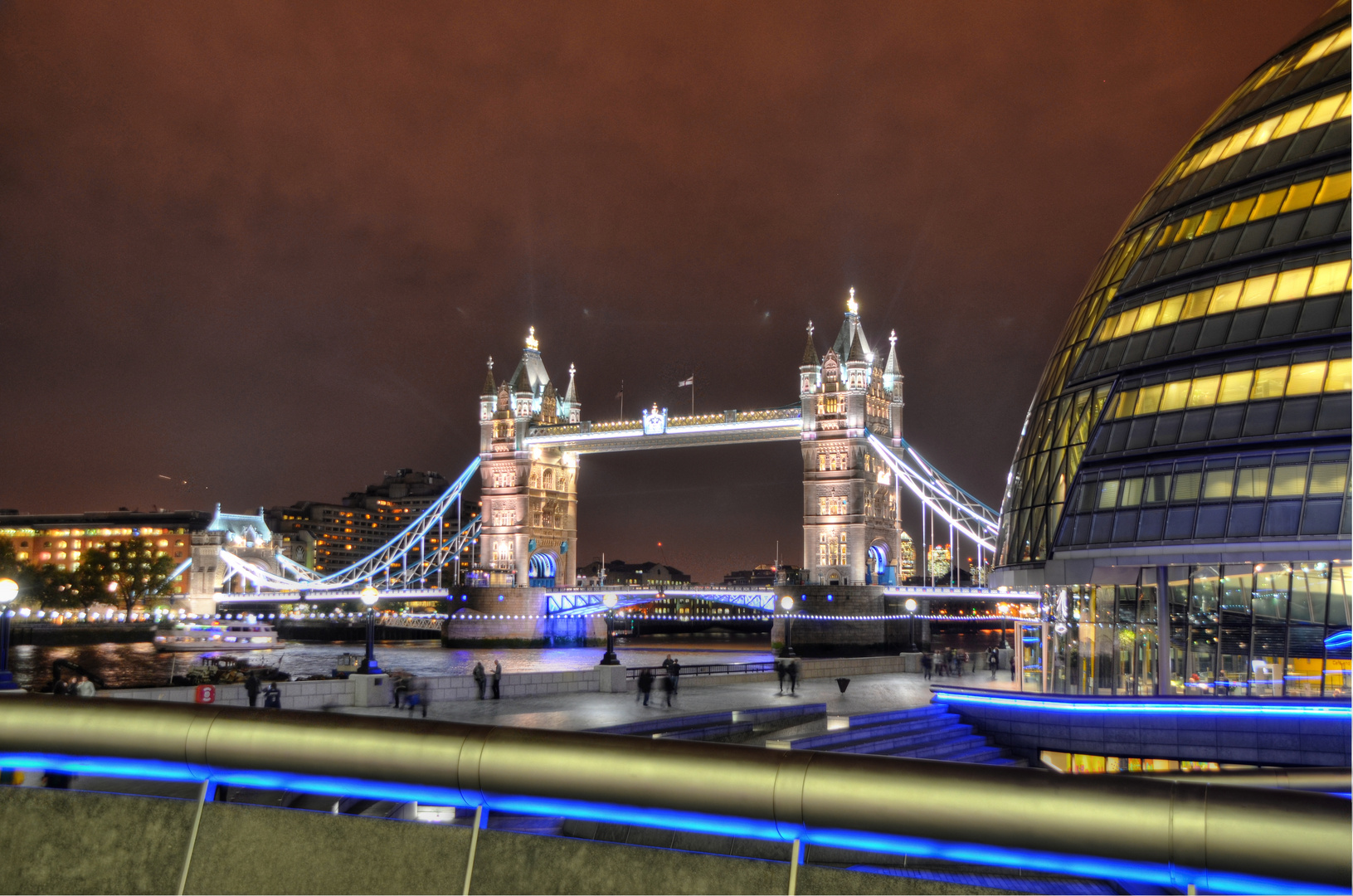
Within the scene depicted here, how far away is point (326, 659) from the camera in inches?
3418

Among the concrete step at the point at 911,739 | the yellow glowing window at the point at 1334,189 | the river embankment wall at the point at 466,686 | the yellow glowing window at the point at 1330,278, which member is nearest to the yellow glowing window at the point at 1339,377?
the yellow glowing window at the point at 1330,278

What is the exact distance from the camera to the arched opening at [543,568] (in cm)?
11931

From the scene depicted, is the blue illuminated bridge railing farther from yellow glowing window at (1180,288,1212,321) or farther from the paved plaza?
yellow glowing window at (1180,288,1212,321)

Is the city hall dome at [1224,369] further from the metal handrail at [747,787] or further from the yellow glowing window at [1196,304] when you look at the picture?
the metal handrail at [747,787]

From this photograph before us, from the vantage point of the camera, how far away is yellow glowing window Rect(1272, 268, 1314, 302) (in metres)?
28.6

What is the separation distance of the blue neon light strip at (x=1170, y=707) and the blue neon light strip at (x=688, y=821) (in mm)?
23594

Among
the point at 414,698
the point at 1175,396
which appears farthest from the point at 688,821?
the point at 1175,396

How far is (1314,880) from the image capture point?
3969 mm

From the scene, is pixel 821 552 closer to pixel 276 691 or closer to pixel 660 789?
pixel 276 691

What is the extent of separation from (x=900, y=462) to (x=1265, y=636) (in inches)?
2889

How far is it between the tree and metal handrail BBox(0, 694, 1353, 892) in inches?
5686

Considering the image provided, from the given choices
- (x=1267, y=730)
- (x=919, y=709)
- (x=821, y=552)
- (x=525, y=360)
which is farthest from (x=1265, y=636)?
(x=525, y=360)

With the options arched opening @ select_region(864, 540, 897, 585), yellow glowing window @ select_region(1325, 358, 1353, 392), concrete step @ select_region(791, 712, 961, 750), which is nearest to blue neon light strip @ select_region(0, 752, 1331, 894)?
concrete step @ select_region(791, 712, 961, 750)

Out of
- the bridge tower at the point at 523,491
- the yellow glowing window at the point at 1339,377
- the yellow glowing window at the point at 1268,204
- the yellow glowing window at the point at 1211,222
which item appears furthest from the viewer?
the bridge tower at the point at 523,491
